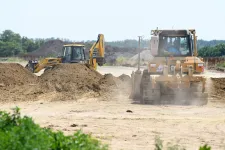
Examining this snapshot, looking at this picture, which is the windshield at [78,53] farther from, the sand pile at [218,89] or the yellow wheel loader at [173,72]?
the yellow wheel loader at [173,72]

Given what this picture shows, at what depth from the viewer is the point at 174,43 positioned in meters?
23.1

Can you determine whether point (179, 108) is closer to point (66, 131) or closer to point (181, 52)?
point (181, 52)

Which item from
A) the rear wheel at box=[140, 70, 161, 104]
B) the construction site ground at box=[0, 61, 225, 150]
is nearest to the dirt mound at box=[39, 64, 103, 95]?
the construction site ground at box=[0, 61, 225, 150]

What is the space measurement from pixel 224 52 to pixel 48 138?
75.2 meters

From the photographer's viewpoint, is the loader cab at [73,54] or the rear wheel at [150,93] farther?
the loader cab at [73,54]

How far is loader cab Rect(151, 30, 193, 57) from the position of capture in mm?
22641

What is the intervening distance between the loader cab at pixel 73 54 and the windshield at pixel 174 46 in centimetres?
1602

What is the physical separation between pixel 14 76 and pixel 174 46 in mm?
9760

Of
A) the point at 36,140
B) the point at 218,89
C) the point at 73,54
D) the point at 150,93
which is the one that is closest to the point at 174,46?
the point at 150,93

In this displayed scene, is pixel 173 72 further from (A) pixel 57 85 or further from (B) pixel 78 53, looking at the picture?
(B) pixel 78 53

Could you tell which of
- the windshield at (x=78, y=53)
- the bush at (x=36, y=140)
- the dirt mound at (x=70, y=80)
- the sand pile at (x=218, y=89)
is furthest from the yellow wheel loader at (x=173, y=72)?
the windshield at (x=78, y=53)

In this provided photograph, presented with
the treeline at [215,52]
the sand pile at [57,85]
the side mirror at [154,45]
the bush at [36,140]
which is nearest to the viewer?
the bush at [36,140]

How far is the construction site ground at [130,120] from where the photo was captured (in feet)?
44.0

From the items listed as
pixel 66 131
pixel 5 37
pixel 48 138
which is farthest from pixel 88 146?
pixel 5 37
